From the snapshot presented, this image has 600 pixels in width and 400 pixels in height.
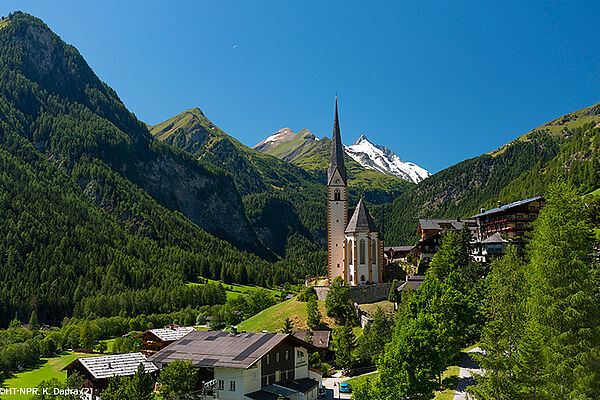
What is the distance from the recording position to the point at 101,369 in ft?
206

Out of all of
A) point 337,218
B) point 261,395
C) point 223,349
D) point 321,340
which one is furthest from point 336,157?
point 261,395

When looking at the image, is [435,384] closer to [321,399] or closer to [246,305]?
[321,399]

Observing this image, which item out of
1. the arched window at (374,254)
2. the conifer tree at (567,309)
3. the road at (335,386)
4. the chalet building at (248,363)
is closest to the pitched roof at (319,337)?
the road at (335,386)

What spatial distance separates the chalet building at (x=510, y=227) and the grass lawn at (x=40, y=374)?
254ft

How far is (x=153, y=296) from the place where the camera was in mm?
182875

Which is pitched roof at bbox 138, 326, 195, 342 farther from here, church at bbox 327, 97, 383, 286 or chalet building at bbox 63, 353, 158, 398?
church at bbox 327, 97, 383, 286

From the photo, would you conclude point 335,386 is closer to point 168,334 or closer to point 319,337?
point 319,337

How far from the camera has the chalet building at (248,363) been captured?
160 ft

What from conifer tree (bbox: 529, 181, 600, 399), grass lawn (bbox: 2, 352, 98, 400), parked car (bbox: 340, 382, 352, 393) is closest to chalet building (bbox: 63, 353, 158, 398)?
grass lawn (bbox: 2, 352, 98, 400)

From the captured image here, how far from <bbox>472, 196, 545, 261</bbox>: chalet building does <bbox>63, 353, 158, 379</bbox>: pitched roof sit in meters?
58.3

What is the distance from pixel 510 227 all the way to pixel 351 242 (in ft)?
96.8

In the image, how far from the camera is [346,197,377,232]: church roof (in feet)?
302

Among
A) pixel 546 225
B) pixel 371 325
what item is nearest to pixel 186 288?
pixel 371 325

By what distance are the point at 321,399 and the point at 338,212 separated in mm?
49104
